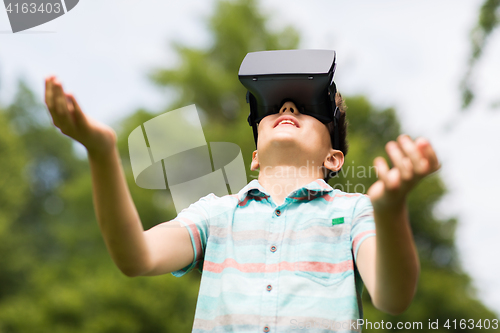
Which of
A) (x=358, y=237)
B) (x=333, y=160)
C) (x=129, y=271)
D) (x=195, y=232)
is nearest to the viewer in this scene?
(x=129, y=271)

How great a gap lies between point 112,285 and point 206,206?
22.2 ft

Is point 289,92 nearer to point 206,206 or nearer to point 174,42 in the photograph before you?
point 206,206

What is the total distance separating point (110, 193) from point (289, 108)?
76 centimetres

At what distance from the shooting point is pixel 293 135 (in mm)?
1453

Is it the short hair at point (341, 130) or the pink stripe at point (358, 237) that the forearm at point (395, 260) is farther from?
the short hair at point (341, 130)

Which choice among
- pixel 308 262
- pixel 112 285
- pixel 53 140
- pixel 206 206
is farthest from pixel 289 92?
pixel 53 140

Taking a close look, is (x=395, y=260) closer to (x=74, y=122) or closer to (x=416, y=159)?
(x=416, y=159)

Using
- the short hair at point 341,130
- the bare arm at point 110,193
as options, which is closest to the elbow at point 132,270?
the bare arm at point 110,193

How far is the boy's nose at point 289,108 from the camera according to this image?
1.54 metres

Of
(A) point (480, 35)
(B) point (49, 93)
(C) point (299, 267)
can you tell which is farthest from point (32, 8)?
(A) point (480, 35)

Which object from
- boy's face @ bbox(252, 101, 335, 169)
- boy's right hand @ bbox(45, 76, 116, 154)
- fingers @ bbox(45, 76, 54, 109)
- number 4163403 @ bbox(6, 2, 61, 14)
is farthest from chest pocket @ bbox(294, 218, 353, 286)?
number 4163403 @ bbox(6, 2, 61, 14)

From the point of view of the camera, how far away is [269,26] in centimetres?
1067

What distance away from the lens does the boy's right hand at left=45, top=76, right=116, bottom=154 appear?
34.1 inches

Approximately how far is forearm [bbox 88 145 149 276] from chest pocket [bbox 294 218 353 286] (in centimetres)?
44
